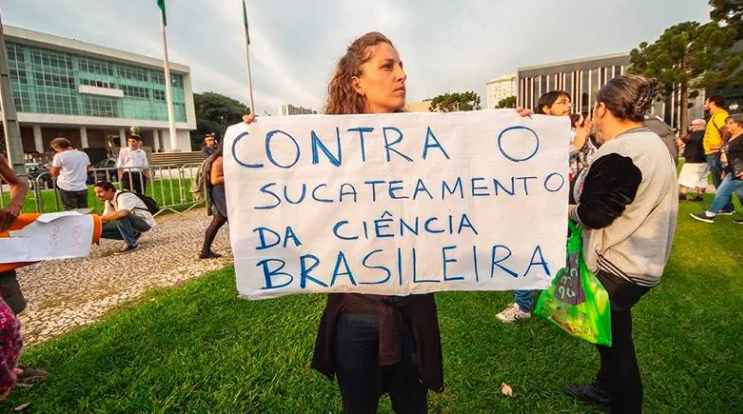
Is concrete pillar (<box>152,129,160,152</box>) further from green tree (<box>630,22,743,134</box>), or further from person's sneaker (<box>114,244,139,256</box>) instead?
green tree (<box>630,22,743,134</box>)

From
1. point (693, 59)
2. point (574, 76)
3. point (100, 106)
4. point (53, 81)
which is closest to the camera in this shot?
point (693, 59)

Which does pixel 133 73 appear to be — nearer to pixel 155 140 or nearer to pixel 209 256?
pixel 155 140

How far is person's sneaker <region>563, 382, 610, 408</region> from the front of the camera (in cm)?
236

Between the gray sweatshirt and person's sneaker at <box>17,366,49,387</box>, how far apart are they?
3.47 metres

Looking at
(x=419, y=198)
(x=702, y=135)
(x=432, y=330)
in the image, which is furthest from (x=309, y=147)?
(x=702, y=135)

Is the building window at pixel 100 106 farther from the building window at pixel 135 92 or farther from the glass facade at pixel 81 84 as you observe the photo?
the building window at pixel 135 92

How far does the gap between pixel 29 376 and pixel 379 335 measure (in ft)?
8.89

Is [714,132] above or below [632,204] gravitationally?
above

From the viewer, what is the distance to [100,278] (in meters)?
4.92

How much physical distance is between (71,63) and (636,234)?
63383mm

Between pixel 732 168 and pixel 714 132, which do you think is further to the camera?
pixel 714 132

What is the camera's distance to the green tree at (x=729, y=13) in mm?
32750

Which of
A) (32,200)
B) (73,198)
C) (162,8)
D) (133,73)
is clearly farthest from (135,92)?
(73,198)

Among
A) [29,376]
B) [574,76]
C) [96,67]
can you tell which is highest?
[574,76]
